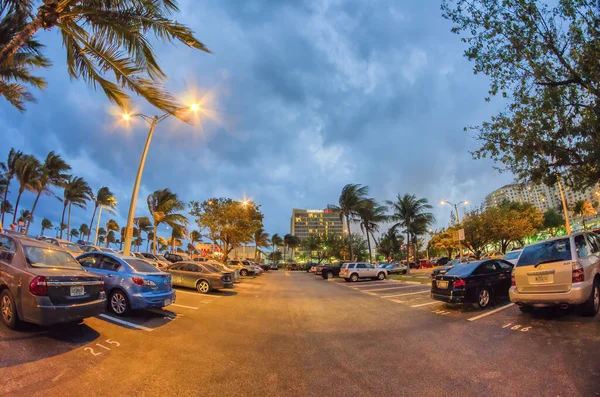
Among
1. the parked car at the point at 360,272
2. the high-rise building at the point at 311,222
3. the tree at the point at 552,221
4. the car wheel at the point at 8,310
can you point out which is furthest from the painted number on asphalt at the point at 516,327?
the high-rise building at the point at 311,222

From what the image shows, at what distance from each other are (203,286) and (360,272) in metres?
15.4

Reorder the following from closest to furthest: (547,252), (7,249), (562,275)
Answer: (7,249), (562,275), (547,252)

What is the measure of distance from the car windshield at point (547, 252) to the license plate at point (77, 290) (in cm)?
998

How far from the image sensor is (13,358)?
4035mm

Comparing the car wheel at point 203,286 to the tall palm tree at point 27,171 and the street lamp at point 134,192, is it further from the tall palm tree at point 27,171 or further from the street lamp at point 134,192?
the tall palm tree at point 27,171

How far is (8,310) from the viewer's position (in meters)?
5.06

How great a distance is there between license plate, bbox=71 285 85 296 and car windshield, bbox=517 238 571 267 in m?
9.98

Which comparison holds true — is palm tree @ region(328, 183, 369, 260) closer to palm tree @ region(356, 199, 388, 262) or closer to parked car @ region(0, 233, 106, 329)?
palm tree @ region(356, 199, 388, 262)

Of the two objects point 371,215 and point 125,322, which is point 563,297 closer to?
point 125,322

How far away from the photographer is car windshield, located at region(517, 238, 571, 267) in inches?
260

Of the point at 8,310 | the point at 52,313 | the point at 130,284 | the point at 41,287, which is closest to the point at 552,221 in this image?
the point at 130,284

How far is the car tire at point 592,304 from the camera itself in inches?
253

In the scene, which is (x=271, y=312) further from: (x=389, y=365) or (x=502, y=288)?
(x=502, y=288)

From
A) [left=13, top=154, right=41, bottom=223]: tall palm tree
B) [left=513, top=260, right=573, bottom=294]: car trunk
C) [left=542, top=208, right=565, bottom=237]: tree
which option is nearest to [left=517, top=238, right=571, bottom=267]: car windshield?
[left=513, top=260, right=573, bottom=294]: car trunk
